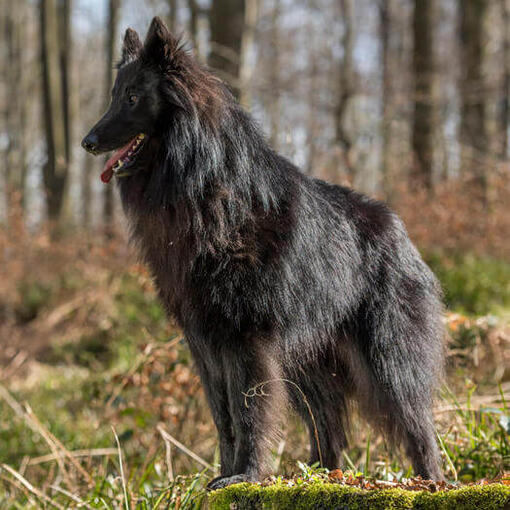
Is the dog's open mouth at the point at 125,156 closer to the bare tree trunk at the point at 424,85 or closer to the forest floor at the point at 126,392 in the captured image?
the forest floor at the point at 126,392

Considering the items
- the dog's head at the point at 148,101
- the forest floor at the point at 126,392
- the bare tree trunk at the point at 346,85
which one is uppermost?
the bare tree trunk at the point at 346,85

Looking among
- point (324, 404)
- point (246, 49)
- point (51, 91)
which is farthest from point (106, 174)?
point (51, 91)

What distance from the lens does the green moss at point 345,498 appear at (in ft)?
7.06

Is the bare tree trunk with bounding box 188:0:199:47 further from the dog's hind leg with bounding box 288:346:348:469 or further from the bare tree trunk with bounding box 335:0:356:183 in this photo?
the dog's hind leg with bounding box 288:346:348:469

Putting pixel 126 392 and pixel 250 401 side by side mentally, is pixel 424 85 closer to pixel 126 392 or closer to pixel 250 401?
pixel 126 392

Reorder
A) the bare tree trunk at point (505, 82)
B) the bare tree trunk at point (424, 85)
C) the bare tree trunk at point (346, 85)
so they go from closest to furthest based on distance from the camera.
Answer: the bare tree trunk at point (346, 85) → the bare tree trunk at point (424, 85) → the bare tree trunk at point (505, 82)

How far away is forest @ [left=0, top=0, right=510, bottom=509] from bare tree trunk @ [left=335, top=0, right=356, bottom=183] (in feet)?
0.12

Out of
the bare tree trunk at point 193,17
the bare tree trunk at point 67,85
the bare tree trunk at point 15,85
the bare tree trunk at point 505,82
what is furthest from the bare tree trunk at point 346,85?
the bare tree trunk at point 15,85

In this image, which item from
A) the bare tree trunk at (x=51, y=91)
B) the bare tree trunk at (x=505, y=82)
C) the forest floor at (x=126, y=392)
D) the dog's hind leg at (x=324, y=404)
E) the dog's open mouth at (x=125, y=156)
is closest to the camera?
the dog's open mouth at (x=125, y=156)

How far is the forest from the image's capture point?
407cm

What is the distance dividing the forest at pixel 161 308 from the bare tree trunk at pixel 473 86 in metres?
0.03

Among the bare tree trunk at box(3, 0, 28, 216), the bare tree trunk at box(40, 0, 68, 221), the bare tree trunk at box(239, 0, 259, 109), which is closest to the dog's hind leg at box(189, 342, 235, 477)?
the bare tree trunk at box(239, 0, 259, 109)

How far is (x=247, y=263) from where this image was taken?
9.61 ft

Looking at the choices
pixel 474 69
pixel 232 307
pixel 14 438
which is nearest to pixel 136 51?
pixel 232 307
